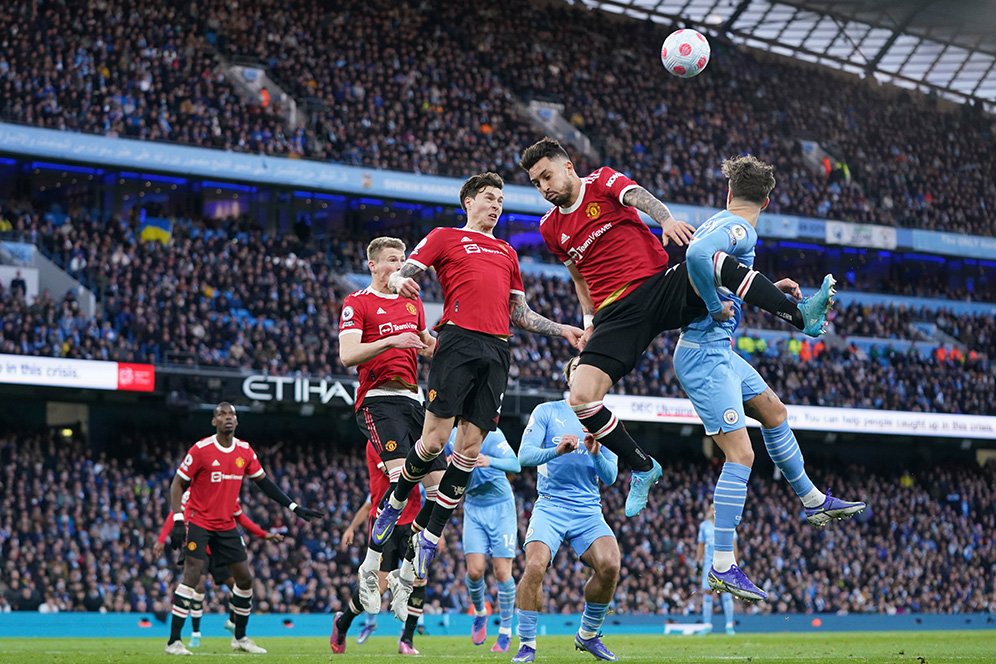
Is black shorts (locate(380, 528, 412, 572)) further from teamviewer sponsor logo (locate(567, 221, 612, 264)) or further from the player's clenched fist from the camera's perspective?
teamviewer sponsor logo (locate(567, 221, 612, 264))

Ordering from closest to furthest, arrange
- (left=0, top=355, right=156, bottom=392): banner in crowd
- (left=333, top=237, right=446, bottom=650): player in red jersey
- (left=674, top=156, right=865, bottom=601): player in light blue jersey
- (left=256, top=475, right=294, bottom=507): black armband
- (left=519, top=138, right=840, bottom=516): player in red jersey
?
(left=674, top=156, right=865, bottom=601): player in light blue jersey
(left=519, top=138, right=840, bottom=516): player in red jersey
(left=333, top=237, right=446, bottom=650): player in red jersey
(left=256, top=475, right=294, bottom=507): black armband
(left=0, top=355, right=156, bottom=392): banner in crowd

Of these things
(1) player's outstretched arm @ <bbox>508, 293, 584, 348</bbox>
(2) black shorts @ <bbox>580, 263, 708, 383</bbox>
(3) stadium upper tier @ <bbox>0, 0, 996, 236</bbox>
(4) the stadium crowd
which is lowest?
(4) the stadium crowd

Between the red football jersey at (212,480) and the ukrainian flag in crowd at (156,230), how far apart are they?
22331 millimetres

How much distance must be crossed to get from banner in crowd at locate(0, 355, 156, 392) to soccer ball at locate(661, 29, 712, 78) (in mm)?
20032

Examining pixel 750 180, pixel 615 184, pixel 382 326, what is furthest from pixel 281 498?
pixel 750 180

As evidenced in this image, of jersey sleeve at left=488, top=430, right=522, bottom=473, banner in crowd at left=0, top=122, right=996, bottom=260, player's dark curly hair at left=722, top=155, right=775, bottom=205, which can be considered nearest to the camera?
player's dark curly hair at left=722, top=155, right=775, bottom=205

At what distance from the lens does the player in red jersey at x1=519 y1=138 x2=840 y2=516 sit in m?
9.27

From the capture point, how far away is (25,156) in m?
33.8

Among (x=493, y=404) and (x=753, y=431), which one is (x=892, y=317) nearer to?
(x=753, y=431)

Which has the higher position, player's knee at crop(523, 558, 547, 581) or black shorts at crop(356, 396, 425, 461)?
black shorts at crop(356, 396, 425, 461)

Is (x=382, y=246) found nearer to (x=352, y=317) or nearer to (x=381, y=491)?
(x=352, y=317)

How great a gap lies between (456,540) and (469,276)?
20.9 m

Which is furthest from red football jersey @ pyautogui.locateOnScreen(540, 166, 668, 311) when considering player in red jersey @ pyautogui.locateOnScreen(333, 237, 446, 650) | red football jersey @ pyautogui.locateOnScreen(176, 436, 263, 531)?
red football jersey @ pyautogui.locateOnScreen(176, 436, 263, 531)

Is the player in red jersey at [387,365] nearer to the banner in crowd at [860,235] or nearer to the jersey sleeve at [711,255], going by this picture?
the jersey sleeve at [711,255]
